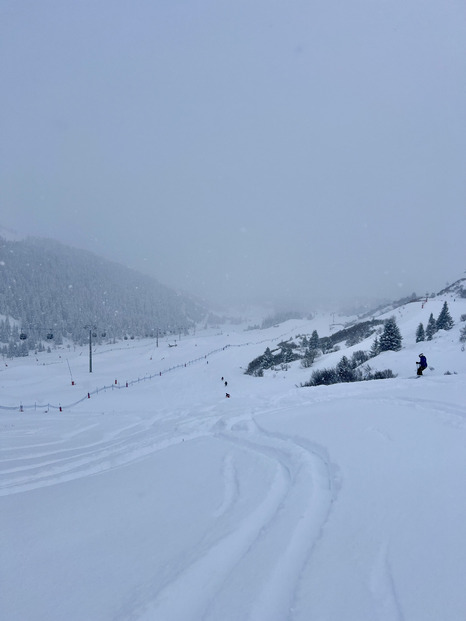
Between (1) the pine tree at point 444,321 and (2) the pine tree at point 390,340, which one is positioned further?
(1) the pine tree at point 444,321

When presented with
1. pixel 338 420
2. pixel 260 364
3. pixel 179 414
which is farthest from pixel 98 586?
pixel 260 364

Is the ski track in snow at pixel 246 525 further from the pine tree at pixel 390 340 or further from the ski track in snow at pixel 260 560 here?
the pine tree at pixel 390 340

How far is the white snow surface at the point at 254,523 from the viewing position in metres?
2.64

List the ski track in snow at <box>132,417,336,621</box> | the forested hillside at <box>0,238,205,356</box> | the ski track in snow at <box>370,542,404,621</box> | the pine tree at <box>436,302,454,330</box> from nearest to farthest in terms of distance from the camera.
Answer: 1. the ski track in snow at <box>370,542,404,621</box>
2. the ski track in snow at <box>132,417,336,621</box>
3. the pine tree at <box>436,302,454,330</box>
4. the forested hillside at <box>0,238,205,356</box>

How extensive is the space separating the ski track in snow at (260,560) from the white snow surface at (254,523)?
14 mm

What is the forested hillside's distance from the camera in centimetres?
12193

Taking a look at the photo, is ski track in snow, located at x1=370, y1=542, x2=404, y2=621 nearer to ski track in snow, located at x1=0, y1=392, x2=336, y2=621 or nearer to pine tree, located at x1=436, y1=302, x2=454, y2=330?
ski track in snow, located at x1=0, y1=392, x2=336, y2=621

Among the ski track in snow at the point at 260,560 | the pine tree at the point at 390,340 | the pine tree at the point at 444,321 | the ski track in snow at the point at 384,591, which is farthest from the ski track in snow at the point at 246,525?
the pine tree at the point at 444,321

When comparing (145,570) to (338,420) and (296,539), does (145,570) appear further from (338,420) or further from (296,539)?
(338,420)

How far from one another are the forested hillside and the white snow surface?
106 m

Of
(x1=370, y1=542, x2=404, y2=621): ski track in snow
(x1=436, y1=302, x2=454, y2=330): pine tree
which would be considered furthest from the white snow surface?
(x1=436, y1=302, x2=454, y2=330): pine tree

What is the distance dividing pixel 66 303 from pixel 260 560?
154089mm

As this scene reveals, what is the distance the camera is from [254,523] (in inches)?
152

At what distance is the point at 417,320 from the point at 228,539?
Answer: 56.0 metres
